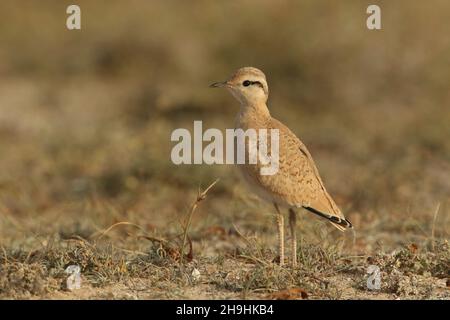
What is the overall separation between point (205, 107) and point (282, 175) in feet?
19.1

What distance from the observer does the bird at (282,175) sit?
5020 mm

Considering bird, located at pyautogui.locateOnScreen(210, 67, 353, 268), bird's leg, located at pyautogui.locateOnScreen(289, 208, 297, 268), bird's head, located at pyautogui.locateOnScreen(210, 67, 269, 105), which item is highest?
bird's head, located at pyautogui.locateOnScreen(210, 67, 269, 105)

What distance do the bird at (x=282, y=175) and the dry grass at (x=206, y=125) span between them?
24cm

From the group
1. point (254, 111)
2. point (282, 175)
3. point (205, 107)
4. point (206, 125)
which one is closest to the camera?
point (282, 175)

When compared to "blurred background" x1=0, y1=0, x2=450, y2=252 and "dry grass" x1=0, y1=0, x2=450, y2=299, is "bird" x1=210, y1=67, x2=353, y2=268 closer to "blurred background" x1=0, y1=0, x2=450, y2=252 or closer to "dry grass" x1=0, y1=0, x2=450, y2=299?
"dry grass" x1=0, y1=0, x2=450, y2=299

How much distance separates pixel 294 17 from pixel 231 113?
2.33m

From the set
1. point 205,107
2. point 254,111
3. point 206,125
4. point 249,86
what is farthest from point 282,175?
point 205,107

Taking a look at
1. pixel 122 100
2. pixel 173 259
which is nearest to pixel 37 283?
pixel 173 259

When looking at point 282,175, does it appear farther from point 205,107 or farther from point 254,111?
point 205,107

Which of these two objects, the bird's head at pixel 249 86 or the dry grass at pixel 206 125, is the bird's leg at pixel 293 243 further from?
the bird's head at pixel 249 86

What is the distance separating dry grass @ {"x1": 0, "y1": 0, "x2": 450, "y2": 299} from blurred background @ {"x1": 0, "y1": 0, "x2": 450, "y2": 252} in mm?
27

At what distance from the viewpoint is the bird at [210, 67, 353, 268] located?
502cm

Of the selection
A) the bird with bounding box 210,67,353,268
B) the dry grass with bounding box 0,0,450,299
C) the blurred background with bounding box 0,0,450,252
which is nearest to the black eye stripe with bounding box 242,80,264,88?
the bird with bounding box 210,67,353,268

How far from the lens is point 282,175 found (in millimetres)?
5043
